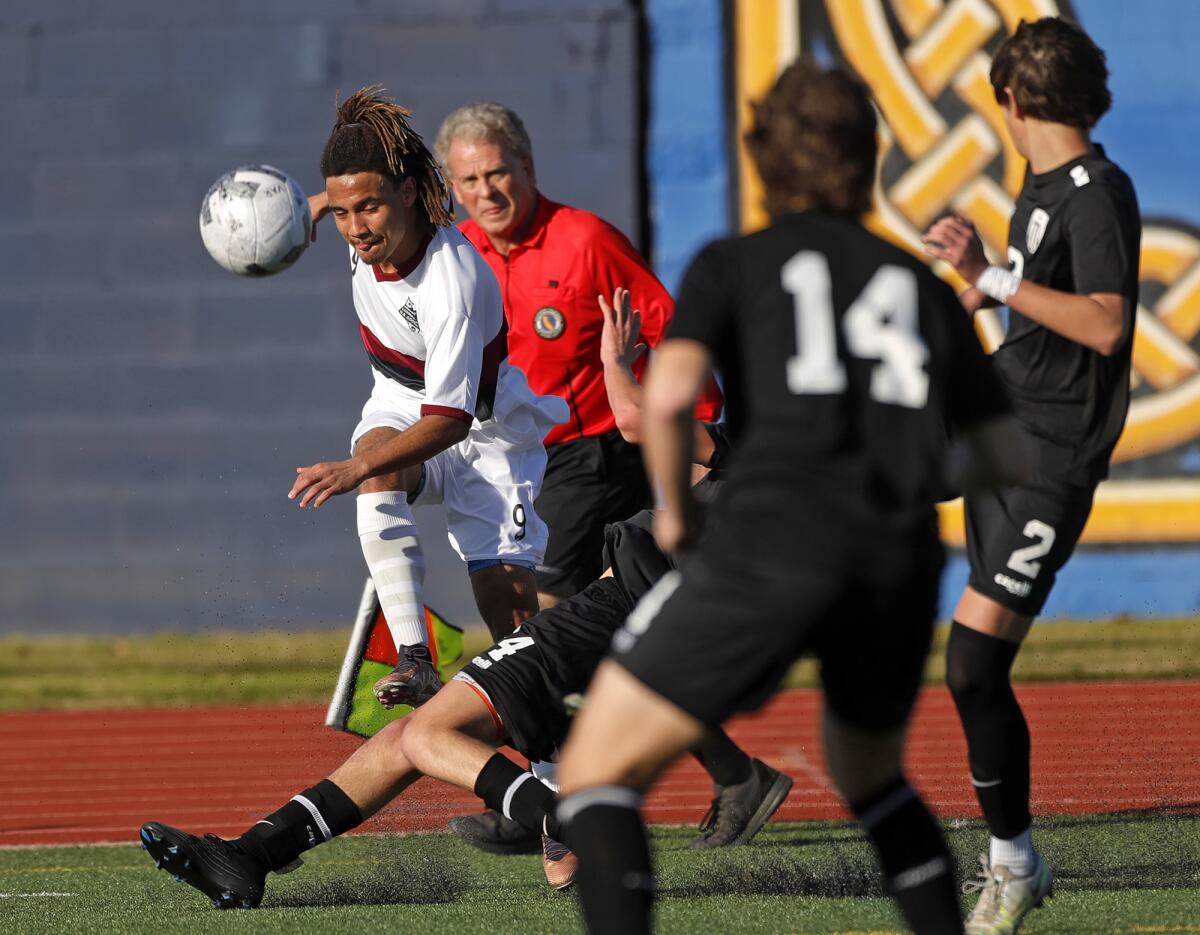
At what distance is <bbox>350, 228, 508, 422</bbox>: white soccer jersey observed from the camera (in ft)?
17.4

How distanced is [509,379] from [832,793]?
2317 millimetres

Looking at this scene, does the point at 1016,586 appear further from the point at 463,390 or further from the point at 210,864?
the point at 210,864

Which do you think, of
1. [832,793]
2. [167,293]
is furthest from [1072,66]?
[167,293]

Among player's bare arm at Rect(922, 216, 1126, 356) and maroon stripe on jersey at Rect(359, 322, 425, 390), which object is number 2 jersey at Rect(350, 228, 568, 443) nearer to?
maroon stripe on jersey at Rect(359, 322, 425, 390)

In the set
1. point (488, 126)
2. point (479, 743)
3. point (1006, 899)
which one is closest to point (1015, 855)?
point (1006, 899)

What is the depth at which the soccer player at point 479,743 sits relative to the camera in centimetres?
445

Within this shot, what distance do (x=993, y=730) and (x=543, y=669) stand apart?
1.06m

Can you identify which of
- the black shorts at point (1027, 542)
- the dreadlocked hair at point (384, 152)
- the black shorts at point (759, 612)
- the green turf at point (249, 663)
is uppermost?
the dreadlocked hair at point (384, 152)

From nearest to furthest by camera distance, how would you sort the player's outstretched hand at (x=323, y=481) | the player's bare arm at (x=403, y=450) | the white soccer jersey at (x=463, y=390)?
1. the player's outstretched hand at (x=323, y=481)
2. the player's bare arm at (x=403, y=450)
3. the white soccer jersey at (x=463, y=390)

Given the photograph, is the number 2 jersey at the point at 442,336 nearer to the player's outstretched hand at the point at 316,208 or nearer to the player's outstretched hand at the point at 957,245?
the player's outstretched hand at the point at 316,208

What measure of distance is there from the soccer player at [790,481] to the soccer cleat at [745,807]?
300cm

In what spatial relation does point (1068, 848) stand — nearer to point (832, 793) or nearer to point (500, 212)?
point (832, 793)

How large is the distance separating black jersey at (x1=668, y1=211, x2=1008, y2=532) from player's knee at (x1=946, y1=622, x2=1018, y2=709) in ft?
5.20

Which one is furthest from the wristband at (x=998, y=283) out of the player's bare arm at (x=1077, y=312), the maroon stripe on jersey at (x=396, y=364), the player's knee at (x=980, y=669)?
the maroon stripe on jersey at (x=396, y=364)
